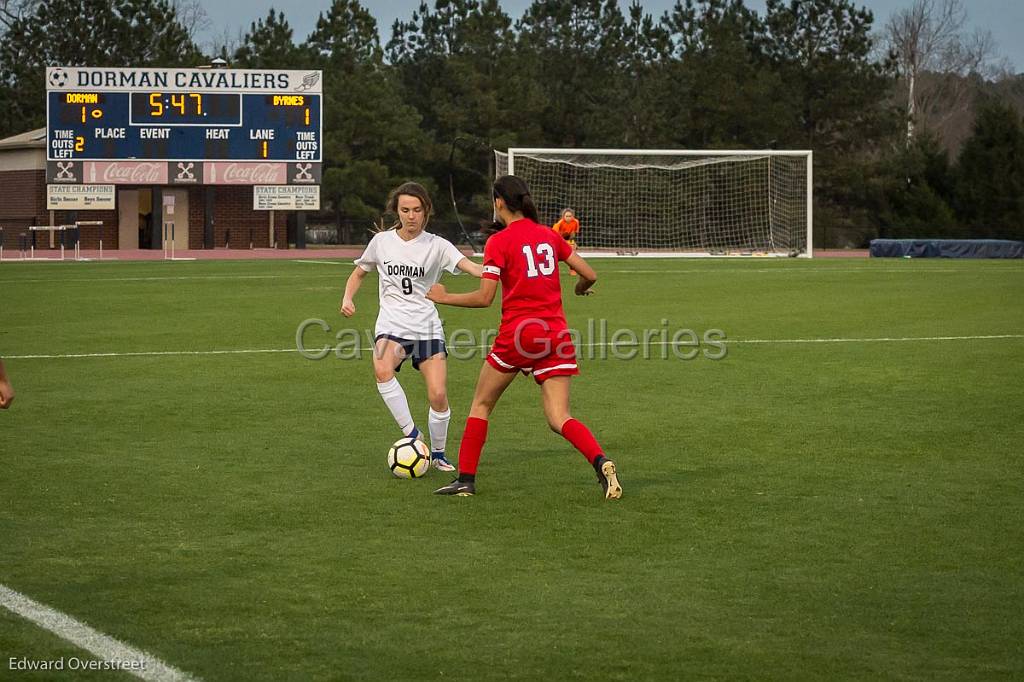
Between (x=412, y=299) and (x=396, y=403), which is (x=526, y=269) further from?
(x=396, y=403)

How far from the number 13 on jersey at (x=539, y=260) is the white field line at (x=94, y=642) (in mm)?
3111

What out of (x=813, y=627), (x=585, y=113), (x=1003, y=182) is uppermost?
(x=585, y=113)

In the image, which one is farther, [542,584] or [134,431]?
[134,431]

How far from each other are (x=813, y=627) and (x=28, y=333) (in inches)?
585

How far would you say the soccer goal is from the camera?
50938 mm

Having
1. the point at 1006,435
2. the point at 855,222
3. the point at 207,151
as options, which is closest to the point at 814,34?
the point at 855,222

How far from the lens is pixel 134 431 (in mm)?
10031

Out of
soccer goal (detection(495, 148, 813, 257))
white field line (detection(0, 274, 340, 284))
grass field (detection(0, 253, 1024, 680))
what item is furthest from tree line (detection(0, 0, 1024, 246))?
grass field (detection(0, 253, 1024, 680))

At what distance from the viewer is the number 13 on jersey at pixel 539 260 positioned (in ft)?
24.3

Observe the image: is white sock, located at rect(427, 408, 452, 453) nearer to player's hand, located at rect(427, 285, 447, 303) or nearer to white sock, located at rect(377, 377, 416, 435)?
white sock, located at rect(377, 377, 416, 435)

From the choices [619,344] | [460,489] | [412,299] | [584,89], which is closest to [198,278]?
[619,344]

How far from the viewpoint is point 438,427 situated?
8.64 metres

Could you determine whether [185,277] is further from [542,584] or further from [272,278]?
[542,584]

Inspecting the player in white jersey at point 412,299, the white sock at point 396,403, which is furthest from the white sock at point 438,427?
the white sock at point 396,403
